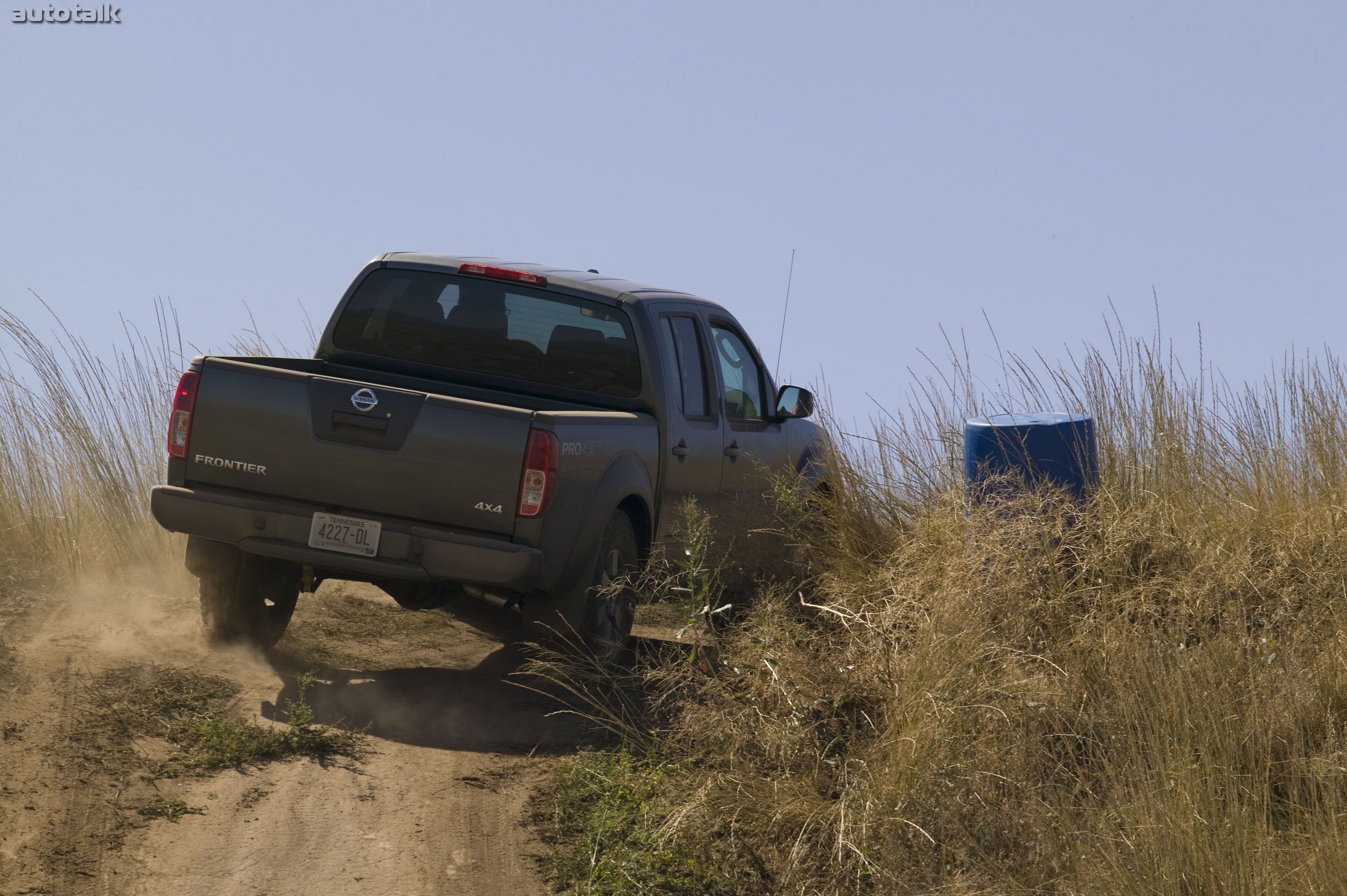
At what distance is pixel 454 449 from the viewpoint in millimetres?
5602

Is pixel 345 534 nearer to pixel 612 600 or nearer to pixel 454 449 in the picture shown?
pixel 454 449

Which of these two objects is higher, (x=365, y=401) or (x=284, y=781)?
(x=365, y=401)

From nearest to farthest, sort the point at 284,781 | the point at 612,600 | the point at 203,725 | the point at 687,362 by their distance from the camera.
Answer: the point at 284,781
the point at 203,725
the point at 612,600
the point at 687,362

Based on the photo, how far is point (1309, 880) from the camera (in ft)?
12.5

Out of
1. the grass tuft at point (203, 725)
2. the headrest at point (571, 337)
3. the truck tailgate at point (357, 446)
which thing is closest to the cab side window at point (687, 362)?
the headrest at point (571, 337)

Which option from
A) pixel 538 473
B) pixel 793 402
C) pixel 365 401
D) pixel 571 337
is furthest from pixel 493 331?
pixel 793 402

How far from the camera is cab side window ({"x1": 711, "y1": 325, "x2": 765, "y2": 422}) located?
7.98 metres

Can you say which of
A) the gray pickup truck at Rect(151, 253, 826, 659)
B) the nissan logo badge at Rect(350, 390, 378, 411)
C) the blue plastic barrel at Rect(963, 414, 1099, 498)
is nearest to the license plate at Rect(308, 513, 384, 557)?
the gray pickup truck at Rect(151, 253, 826, 659)

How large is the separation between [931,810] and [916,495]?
379cm

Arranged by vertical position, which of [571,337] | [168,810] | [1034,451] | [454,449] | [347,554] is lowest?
[168,810]

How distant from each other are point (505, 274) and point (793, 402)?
245cm

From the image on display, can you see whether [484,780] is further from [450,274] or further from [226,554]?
[450,274]

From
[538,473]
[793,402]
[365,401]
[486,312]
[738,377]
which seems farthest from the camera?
[793,402]

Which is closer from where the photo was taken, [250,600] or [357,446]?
[357,446]
